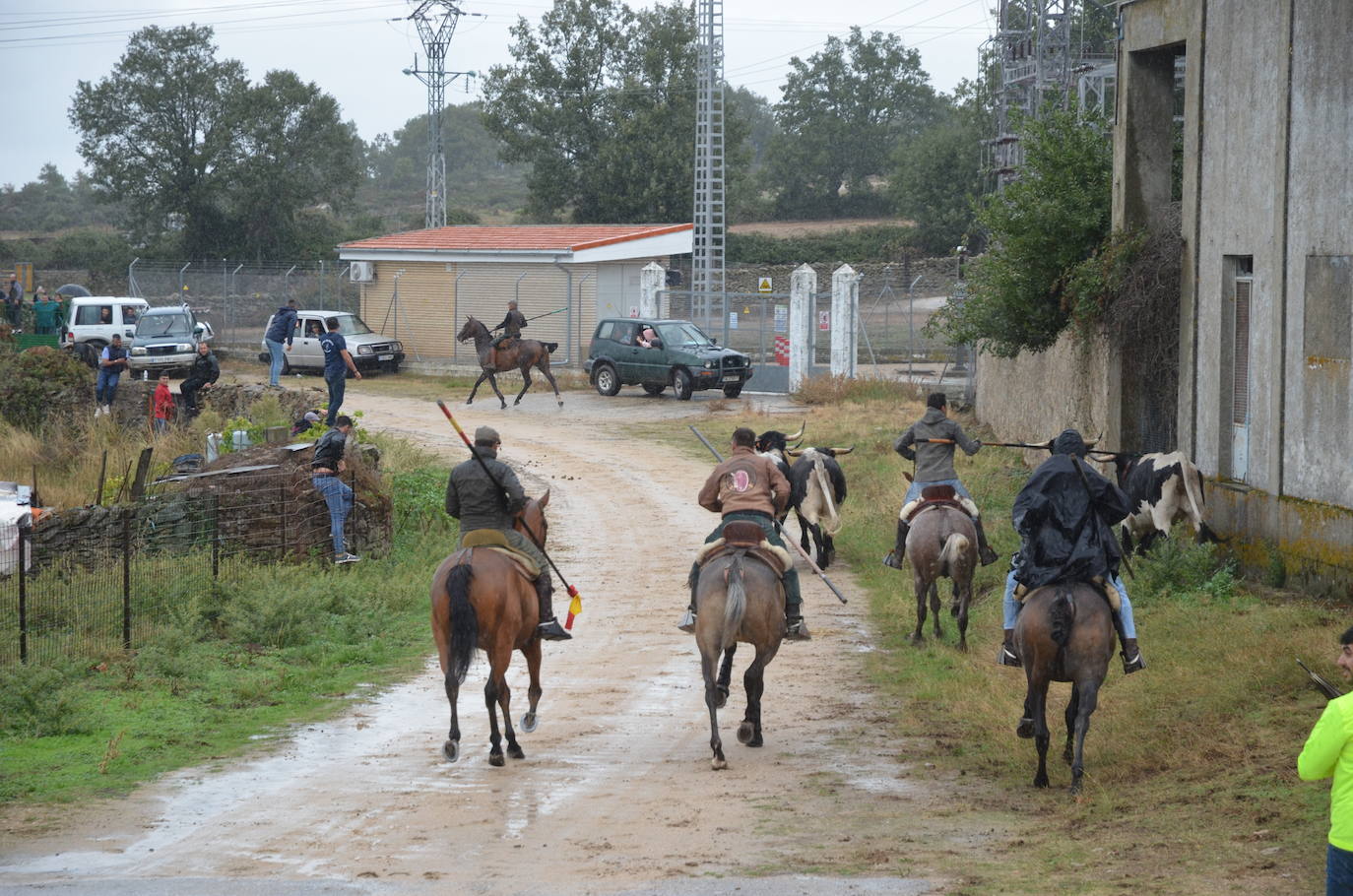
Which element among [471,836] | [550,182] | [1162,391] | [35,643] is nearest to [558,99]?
[550,182]

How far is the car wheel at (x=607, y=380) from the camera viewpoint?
3406 centimetres

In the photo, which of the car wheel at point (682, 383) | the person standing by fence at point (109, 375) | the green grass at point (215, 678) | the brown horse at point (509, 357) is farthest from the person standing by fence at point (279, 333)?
the green grass at point (215, 678)

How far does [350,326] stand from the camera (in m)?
40.8

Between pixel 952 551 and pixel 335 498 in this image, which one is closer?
pixel 952 551

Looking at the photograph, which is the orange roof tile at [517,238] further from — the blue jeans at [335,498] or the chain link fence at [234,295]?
the blue jeans at [335,498]

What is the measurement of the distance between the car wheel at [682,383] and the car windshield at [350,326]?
37.6 ft

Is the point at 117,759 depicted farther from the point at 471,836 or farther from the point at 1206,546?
the point at 1206,546

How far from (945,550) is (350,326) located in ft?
99.1

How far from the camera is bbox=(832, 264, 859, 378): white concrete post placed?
112 ft

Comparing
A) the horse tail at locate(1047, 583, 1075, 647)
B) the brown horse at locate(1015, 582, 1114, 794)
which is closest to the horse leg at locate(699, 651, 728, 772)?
the brown horse at locate(1015, 582, 1114, 794)

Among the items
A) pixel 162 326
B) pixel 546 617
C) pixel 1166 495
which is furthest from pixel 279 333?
pixel 546 617

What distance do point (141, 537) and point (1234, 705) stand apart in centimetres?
1137

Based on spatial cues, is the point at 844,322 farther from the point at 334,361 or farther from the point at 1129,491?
the point at 1129,491

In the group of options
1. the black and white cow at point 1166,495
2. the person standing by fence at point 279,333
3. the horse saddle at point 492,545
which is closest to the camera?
the horse saddle at point 492,545
